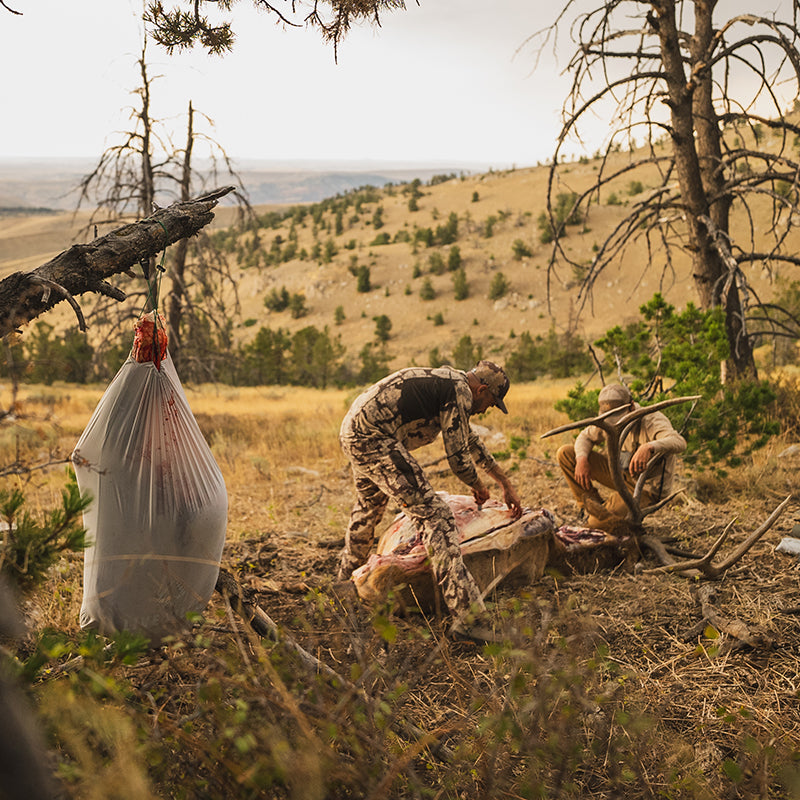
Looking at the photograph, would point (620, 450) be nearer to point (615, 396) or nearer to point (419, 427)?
point (615, 396)

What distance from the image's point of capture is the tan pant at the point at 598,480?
4875mm

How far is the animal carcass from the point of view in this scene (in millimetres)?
3990

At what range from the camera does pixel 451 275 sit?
170ft

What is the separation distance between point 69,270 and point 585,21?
22.9 ft

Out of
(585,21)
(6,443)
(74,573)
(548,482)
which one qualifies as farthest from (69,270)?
(6,443)

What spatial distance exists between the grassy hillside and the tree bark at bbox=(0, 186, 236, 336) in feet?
117

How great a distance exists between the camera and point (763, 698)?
2.98m

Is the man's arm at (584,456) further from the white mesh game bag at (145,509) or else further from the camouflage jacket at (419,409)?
the white mesh game bag at (145,509)

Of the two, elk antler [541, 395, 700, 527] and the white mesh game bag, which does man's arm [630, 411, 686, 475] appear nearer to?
elk antler [541, 395, 700, 527]

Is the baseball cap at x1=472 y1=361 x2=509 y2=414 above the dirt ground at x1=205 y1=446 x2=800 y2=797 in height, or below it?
above

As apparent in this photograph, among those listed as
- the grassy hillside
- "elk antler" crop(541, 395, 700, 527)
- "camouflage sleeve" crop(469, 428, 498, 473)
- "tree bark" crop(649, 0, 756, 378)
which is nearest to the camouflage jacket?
"camouflage sleeve" crop(469, 428, 498, 473)

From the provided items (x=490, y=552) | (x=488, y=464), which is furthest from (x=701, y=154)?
(x=490, y=552)

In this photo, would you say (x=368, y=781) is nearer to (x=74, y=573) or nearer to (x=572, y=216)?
(x=74, y=573)

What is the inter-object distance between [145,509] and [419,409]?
5.66ft
